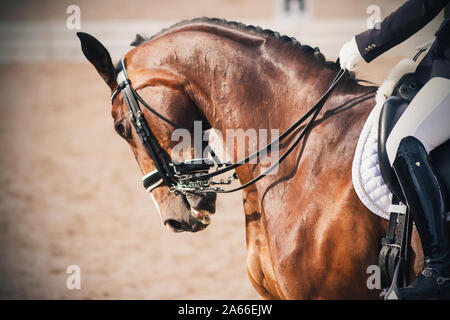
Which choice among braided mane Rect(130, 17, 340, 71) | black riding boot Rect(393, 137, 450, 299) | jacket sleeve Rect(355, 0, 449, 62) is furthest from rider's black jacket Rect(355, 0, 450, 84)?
black riding boot Rect(393, 137, 450, 299)

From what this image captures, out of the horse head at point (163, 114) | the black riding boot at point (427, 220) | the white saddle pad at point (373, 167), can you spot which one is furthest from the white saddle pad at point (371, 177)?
the horse head at point (163, 114)

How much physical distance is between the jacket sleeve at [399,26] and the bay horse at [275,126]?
8.9 inches

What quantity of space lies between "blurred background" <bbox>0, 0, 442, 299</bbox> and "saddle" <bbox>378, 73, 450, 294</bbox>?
50 cm

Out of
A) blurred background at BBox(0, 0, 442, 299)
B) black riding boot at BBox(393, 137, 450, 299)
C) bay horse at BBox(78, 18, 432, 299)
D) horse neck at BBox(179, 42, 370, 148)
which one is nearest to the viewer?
black riding boot at BBox(393, 137, 450, 299)

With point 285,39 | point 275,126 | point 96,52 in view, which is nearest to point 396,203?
point 275,126

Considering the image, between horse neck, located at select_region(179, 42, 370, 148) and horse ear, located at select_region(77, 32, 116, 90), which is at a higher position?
horse ear, located at select_region(77, 32, 116, 90)

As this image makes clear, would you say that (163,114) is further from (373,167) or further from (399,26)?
(399,26)

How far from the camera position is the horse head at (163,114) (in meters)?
2.38

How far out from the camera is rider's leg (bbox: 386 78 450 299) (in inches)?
71.6

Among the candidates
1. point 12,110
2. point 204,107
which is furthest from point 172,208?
point 12,110

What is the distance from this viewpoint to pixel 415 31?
2006mm

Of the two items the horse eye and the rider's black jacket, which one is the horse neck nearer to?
the rider's black jacket

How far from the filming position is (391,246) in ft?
6.32

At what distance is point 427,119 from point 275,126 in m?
0.70
